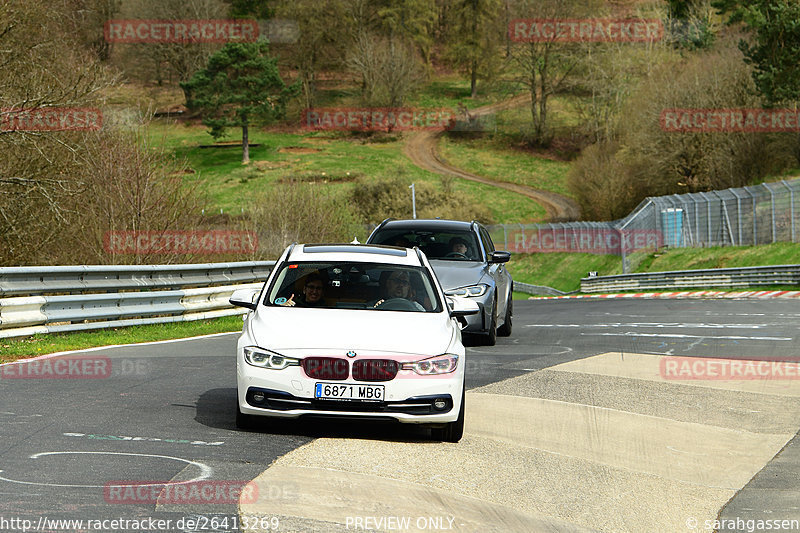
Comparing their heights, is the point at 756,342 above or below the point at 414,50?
below

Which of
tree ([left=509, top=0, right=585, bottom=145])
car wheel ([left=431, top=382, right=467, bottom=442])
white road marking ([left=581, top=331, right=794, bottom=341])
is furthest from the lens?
tree ([left=509, top=0, right=585, bottom=145])

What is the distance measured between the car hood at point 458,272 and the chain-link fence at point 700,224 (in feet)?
83.4

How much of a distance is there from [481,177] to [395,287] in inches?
3636

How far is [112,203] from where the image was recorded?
23.1 metres

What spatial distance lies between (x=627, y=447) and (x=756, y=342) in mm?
8711

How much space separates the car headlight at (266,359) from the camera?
745 cm

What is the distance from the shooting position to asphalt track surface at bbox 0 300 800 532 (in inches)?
222

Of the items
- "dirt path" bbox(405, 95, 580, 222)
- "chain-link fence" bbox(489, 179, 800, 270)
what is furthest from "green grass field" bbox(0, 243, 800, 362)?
"dirt path" bbox(405, 95, 580, 222)

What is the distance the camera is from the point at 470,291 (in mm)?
14094

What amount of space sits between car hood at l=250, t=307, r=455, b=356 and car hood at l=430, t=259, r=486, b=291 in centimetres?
579

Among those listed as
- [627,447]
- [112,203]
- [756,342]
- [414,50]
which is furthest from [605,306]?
[414,50]

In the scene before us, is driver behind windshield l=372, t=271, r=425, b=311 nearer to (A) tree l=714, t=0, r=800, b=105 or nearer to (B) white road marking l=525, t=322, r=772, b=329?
(B) white road marking l=525, t=322, r=772, b=329

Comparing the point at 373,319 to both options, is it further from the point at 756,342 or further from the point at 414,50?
the point at 414,50

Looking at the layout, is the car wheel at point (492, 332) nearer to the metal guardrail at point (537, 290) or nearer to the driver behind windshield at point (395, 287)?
the driver behind windshield at point (395, 287)
